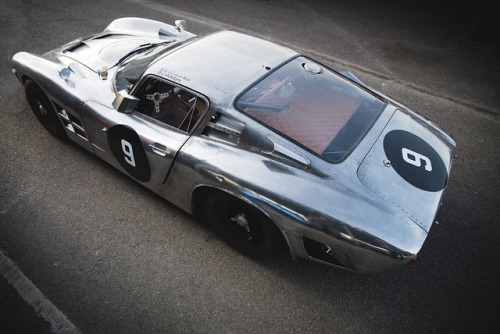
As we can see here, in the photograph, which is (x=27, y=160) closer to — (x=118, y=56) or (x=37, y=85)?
(x=37, y=85)

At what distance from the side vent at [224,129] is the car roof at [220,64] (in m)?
0.14

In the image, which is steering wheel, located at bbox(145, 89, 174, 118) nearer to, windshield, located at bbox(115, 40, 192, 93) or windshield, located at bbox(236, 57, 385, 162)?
windshield, located at bbox(115, 40, 192, 93)

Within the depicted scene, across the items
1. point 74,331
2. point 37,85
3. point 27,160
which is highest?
point 37,85

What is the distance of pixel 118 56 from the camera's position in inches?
139

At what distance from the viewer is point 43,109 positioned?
359cm

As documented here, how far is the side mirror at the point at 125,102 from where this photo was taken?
278cm

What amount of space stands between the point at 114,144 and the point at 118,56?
119cm

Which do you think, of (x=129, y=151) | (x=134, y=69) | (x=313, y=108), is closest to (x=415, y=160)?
(x=313, y=108)

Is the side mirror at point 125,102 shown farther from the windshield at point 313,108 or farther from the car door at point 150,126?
the windshield at point 313,108

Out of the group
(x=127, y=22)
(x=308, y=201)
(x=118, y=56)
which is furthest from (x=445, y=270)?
(x=127, y=22)

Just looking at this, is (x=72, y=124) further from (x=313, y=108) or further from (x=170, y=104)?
(x=313, y=108)

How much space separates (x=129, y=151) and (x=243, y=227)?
1.22 m

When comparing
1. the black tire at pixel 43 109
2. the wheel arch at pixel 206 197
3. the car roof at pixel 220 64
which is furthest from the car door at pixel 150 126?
the black tire at pixel 43 109

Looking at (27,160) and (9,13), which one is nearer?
(27,160)
